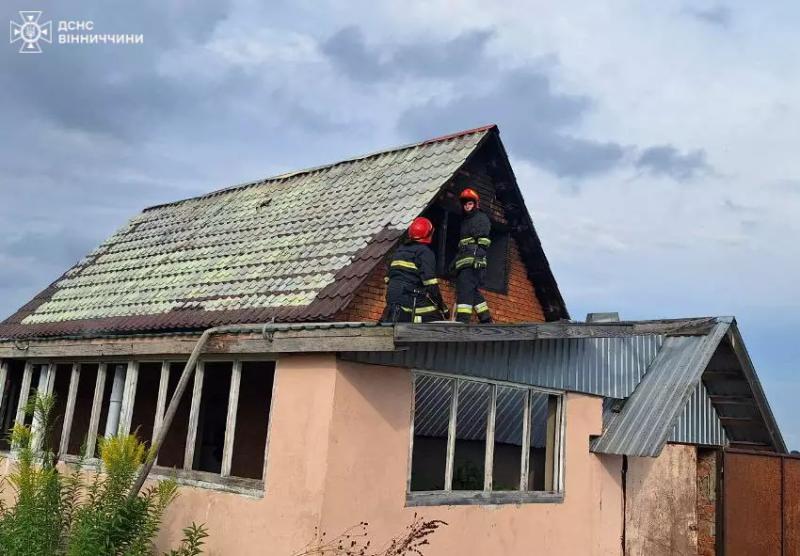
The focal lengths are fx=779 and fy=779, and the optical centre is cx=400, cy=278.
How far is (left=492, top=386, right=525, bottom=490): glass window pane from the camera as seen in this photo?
410 inches

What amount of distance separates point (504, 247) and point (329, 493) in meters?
6.18

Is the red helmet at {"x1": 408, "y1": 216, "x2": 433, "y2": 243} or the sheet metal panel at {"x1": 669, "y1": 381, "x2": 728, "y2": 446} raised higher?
the red helmet at {"x1": 408, "y1": 216, "x2": 433, "y2": 243}

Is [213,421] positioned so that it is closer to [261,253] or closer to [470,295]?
[261,253]

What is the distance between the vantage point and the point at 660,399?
33.4 ft

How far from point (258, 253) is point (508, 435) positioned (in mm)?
4126

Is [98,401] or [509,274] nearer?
[98,401]

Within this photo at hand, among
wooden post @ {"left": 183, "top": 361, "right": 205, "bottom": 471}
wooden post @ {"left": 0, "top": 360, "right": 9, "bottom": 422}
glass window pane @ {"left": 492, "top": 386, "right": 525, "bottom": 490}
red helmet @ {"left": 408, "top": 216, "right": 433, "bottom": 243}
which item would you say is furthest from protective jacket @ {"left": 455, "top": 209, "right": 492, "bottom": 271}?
wooden post @ {"left": 0, "top": 360, "right": 9, "bottom": 422}

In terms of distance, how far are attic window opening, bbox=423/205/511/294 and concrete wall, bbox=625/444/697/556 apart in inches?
125

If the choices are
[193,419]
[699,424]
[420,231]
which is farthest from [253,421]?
[699,424]

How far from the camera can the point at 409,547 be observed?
6914 mm

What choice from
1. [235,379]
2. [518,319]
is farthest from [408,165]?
[235,379]

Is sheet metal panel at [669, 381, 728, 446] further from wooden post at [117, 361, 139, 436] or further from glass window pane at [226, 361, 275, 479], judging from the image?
wooden post at [117, 361, 139, 436]

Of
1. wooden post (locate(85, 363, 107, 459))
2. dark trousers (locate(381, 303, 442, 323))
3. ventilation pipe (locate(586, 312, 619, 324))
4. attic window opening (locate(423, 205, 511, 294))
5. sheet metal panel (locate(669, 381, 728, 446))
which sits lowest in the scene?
wooden post (locate(85, 363, 107, 459))

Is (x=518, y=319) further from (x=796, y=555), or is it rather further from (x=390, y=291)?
(x=796, y=555)
